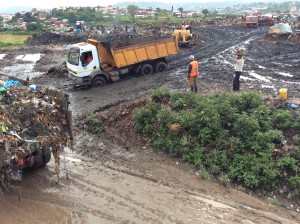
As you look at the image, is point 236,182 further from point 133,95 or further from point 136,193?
point 133,95

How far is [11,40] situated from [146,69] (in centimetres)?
2166

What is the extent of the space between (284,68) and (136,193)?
13.5 metres

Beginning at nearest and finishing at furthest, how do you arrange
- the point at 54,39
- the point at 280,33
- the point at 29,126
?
A: the point at 29,126
the point at 280,33
the point at 54,39

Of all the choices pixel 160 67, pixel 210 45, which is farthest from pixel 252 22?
pixel 160 67

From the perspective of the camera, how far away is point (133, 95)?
48.1 feet

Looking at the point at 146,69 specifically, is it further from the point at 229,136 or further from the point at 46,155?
the point at 46,155

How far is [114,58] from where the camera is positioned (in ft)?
52.2

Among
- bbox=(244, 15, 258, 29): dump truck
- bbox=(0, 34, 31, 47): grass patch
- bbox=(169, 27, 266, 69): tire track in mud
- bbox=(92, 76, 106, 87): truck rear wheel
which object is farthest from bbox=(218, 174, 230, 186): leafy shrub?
bbox=(244, 15, 258, 29): dump truck

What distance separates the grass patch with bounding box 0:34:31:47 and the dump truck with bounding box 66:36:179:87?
17369 millimetres

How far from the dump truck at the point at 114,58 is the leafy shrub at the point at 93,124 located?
3861mm

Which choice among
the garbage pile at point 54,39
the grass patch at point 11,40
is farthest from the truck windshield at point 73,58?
the grass patch at point 11,40

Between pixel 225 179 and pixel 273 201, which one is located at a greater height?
pixel 225 179

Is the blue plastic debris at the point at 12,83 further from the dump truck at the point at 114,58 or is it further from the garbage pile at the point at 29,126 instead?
the dump truck at the point at 114,58

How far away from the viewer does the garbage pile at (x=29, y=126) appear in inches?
268
